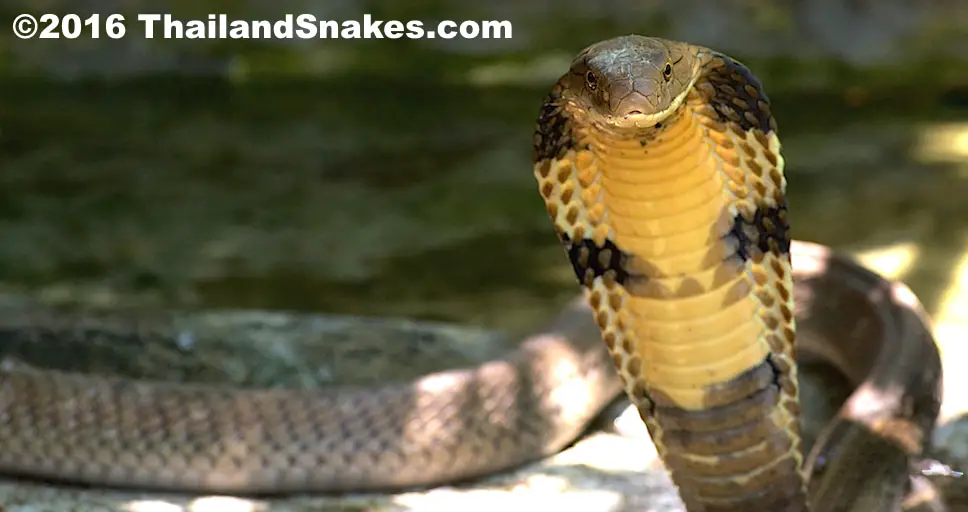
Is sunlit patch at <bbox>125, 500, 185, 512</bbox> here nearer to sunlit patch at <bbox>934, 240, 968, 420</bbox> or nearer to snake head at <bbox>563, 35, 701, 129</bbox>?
snake head at <bbox>563, 35, 701, 129</bbox>

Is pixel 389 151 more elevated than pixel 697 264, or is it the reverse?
pixel 697 264

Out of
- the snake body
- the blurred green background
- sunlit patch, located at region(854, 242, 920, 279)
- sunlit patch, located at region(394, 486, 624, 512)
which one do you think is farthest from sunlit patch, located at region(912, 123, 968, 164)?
the snake body

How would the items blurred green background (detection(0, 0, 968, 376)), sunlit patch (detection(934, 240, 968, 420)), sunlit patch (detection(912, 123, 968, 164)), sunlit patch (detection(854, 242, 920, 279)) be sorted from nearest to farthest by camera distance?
sunlit patch (detection(934, 240, 968, 420)), sunlit patch (detection(854, 242, 920, 279)), blurred green background (detection(0, 0, 968, 376)), sunlit patch (detection(912, 123, 968, 164))

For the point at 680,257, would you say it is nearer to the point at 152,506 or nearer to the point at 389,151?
the point at 152,506

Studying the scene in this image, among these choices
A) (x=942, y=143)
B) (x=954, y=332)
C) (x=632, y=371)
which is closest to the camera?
(x=632, y=371)

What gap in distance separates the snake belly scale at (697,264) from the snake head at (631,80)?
0.01 m

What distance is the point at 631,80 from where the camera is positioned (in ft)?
5.35

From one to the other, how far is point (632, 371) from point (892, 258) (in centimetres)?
272

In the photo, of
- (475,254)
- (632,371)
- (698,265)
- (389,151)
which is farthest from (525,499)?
(389,151)

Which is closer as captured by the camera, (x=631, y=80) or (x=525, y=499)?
(x=631, y=80)

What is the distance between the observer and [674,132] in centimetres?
184

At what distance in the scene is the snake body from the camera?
1.86m

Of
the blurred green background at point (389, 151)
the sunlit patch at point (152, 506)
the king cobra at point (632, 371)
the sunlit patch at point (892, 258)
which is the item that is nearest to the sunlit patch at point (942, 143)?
the blurred green background at point (389, 151)

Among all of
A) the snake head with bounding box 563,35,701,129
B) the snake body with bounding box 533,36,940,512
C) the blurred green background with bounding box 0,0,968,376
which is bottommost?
the blurred green background with bounding box 0,0,968,376
